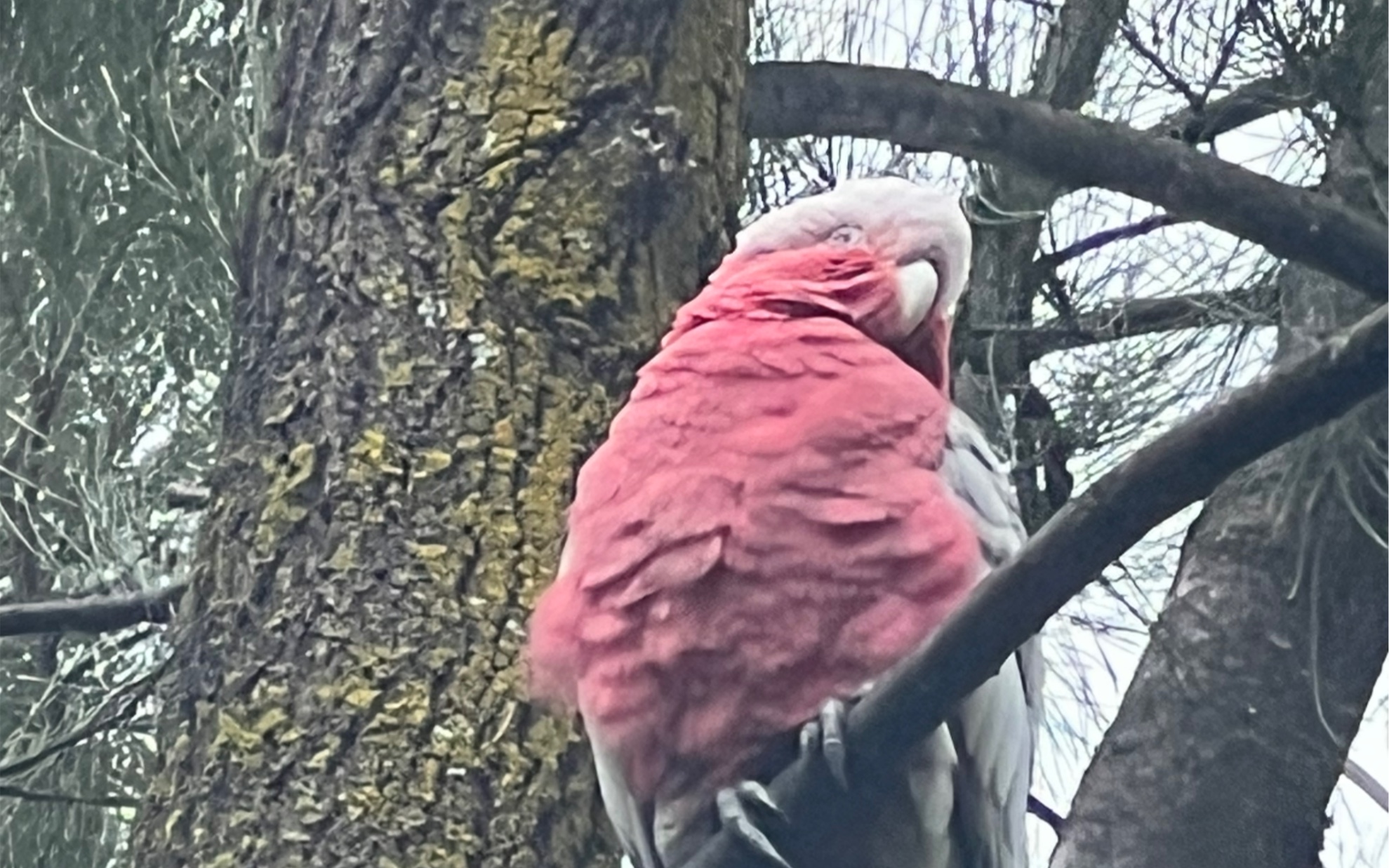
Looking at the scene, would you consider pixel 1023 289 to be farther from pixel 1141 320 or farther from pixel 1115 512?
pixel 1115 512

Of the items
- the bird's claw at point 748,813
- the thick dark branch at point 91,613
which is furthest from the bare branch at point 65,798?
the bird's claw at point 748,813

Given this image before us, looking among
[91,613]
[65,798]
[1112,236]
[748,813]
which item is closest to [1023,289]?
[1112,236]

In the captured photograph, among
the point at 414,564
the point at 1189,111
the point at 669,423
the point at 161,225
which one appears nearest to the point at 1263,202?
the point at 1189,111

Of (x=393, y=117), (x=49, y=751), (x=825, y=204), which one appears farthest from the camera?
(x=49, y=751)

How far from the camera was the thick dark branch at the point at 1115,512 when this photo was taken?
0.55 meters

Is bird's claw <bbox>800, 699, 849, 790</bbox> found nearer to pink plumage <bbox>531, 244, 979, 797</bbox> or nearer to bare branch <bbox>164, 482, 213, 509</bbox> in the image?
pink plumage <bbox>531, 244, 979, 797</bbox>

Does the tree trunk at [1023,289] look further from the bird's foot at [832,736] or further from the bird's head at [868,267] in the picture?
the bird's foot at [832,736]

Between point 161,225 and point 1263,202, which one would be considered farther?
point 161,225

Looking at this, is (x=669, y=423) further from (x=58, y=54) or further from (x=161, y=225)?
(x=58, y=54)

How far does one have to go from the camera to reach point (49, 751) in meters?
1.39

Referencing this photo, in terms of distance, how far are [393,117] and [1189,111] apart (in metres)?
0.54

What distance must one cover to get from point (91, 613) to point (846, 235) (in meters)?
0.64

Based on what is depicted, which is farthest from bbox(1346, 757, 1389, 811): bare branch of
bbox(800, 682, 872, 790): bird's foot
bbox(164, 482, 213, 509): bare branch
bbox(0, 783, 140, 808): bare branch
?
bbox(0, 783, 140, 808): bare branch

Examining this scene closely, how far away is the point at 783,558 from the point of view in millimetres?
872
